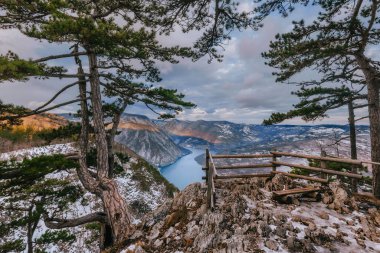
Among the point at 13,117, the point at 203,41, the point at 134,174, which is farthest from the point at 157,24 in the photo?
the point at 134,174

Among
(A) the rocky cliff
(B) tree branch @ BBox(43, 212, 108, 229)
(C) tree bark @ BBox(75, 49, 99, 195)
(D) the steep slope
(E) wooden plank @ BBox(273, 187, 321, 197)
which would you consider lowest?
(D) the steep slope

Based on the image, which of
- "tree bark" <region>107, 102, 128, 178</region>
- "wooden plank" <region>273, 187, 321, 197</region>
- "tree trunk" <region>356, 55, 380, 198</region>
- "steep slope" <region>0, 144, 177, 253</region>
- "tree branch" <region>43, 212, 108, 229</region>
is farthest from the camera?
"steep slope" <region>0, 144, 177, 253</region>

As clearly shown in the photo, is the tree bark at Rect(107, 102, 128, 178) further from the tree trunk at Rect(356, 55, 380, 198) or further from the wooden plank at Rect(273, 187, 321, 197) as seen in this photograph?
the tree trunk at Rect(356, 55, 380, 198)

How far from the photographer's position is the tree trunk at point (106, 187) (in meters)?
8.13

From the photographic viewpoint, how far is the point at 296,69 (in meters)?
11.1

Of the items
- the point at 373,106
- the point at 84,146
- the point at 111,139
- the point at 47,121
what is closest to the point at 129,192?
the point at 47,121

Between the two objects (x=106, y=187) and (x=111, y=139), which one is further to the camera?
(x=111, y=139)

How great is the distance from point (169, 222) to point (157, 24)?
6480mm

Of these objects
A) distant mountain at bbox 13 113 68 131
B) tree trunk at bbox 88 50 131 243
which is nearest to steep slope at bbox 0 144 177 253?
distant mountain at bbox 13 113 68 131

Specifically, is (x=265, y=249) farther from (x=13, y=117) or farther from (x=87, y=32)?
(x=13, y=117)

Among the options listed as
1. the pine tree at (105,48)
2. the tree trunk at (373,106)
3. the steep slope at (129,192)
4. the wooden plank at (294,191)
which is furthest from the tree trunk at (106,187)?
the steep slope at (129,192)

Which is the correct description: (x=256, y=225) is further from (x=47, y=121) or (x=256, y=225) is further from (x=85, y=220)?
(x=47, y=121)

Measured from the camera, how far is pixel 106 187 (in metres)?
9.34

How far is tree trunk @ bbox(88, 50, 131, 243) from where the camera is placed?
8130mm
